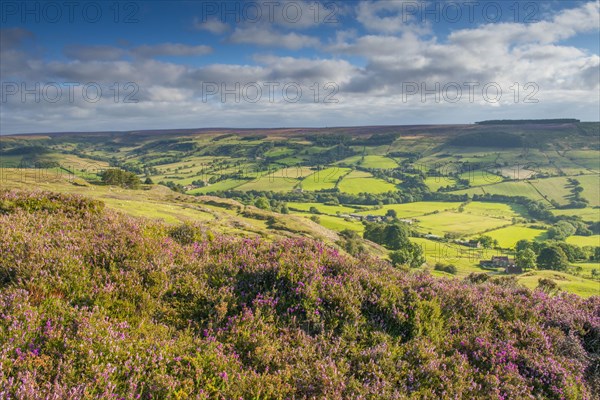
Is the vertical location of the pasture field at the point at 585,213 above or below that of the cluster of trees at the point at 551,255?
above

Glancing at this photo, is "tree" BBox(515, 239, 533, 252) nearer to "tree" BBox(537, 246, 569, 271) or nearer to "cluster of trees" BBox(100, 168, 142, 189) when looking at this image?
"tree" BBox(537, 246, 569, 271)

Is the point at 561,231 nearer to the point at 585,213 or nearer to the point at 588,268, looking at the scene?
the point at 588,268

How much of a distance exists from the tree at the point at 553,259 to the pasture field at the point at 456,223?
24724 mm

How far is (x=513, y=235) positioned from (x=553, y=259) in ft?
91.5

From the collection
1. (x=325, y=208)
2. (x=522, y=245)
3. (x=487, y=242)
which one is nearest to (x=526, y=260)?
(x=522, y=245)

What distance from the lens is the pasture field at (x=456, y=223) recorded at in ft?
408

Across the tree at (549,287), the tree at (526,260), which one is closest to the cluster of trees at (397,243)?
the tree at (526,260)

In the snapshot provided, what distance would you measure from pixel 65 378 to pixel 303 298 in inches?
144

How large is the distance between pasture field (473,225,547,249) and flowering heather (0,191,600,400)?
12233 centimetres

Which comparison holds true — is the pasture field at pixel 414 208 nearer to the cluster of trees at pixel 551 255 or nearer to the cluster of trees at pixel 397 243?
the cluster of trees at pixel 397 243

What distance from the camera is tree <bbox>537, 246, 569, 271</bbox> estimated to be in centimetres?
9519

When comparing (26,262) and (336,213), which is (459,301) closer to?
(26,262)

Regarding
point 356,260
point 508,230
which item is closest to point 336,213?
point 508,230

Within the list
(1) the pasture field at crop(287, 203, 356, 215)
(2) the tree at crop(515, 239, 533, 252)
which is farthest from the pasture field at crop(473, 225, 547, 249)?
(1) the pasture field at crop(287, 203, 356, 215)
